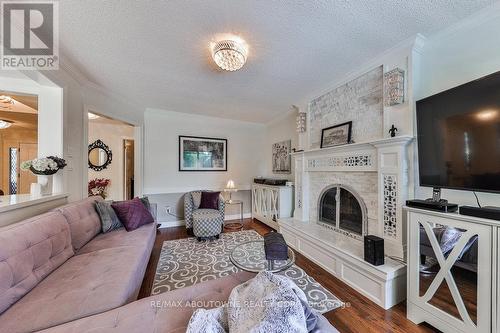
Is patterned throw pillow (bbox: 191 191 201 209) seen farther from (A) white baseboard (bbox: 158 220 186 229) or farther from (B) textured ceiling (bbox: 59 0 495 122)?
(B) textured ceiling (bbox: 59 0 495 122)

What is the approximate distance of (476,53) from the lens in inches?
59.3

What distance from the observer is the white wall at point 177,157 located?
3.89m

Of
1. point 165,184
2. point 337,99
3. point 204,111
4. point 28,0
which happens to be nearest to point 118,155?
point 165,184

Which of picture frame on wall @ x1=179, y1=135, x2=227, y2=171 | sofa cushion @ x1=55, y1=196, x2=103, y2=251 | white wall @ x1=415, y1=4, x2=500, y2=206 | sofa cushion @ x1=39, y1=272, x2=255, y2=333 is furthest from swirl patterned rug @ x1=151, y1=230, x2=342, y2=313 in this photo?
picture frame on wall @ x1=179, y1=135, x2=227, y2=171

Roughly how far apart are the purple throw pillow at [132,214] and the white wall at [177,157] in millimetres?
1405

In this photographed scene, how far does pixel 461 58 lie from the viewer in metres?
1.58

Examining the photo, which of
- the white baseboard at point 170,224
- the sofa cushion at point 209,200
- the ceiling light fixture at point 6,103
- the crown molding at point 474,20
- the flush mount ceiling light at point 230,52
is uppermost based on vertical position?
the crown molding at point 474,20

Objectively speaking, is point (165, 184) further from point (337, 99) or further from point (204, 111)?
point (337, 99)

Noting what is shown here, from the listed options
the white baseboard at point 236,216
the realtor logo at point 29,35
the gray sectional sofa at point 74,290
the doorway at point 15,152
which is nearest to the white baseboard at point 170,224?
the white baseboard at point 236,216

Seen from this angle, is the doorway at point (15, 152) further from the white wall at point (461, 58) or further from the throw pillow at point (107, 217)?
the white wall at point (461, 58)

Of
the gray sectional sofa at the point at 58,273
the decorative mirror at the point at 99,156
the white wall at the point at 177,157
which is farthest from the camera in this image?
the decorative mirror at the point at 99,156

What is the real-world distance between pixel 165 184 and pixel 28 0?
10.1ft

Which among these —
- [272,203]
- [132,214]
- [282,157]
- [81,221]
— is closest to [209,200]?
[272,203]

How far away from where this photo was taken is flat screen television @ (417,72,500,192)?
1.18 m
